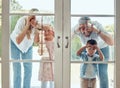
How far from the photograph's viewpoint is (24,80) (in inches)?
100.0

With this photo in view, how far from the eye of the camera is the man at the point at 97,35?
252 centimetres

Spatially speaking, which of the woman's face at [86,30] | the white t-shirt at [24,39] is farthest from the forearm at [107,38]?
the white t-shirt at [24,39]

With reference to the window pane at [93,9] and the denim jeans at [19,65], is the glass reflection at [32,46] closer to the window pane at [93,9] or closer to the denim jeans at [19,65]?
the denim jeans at [19,65]

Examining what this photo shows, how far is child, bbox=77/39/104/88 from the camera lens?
252 centimetres

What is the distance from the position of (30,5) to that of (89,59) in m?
0.82

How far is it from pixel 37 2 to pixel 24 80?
812 mm

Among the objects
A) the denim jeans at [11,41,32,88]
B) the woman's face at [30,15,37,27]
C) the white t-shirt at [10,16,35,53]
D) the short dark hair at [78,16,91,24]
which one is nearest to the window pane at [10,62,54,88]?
the denim jeans at [11,41,32,88]

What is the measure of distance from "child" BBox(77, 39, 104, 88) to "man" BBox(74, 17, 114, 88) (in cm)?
4

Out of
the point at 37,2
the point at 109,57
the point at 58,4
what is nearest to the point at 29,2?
the point at 37,2

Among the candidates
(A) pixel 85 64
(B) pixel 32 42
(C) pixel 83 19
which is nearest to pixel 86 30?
(C) pixel 83 19

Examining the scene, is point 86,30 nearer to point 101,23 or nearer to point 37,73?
point 101,23

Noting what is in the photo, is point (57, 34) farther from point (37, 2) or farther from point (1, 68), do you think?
point (1, 68)

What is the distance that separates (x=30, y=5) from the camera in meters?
2.53

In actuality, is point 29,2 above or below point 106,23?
above
